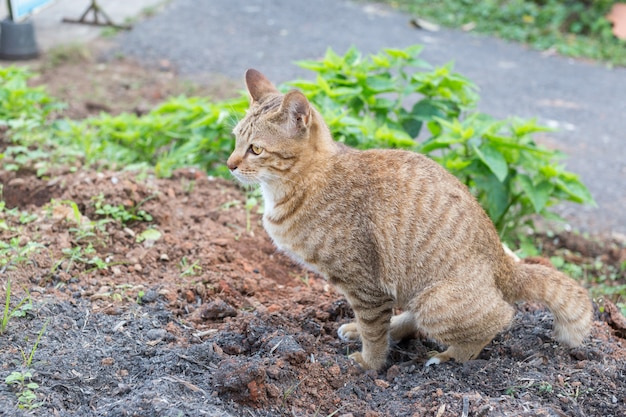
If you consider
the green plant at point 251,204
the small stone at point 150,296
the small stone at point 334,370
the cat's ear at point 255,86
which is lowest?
the green plant at point 251,204

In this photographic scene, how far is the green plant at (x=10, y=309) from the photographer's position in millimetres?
3438

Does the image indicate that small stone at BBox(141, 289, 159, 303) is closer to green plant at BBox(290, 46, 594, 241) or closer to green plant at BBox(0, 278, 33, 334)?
green plant at BBox(0, 278, 33, 334)

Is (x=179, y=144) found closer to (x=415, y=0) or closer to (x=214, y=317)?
(x=214, y=317)

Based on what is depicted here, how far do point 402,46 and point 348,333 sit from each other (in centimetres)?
784

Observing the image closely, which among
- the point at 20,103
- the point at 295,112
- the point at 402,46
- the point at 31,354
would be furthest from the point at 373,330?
the point at 402,46

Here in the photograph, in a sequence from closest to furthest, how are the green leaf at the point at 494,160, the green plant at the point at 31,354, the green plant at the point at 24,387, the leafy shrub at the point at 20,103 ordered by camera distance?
the green plant at the point at 24,387
the green plant at the point at 31,354
the green leaf at the point at 494,160
the leafy shrub at the point at 20,103

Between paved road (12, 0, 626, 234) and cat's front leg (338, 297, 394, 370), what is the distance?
Result: 3988 mm

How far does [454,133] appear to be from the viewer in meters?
5.36

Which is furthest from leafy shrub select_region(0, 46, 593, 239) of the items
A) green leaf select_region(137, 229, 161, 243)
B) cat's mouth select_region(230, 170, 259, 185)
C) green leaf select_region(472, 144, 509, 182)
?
cat's mouth select_region(230, 170, 259, 185)

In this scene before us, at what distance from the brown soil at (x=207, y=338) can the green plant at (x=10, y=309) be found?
0.03m

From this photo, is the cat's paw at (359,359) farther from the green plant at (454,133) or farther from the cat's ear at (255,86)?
the green plant at (454,133)

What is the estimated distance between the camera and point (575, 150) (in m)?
8.37

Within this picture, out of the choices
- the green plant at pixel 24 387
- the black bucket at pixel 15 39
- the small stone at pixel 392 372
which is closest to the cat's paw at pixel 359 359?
the small stone at pixel 392 372

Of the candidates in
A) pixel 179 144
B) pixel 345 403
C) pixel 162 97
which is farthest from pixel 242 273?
pixel 162 97
